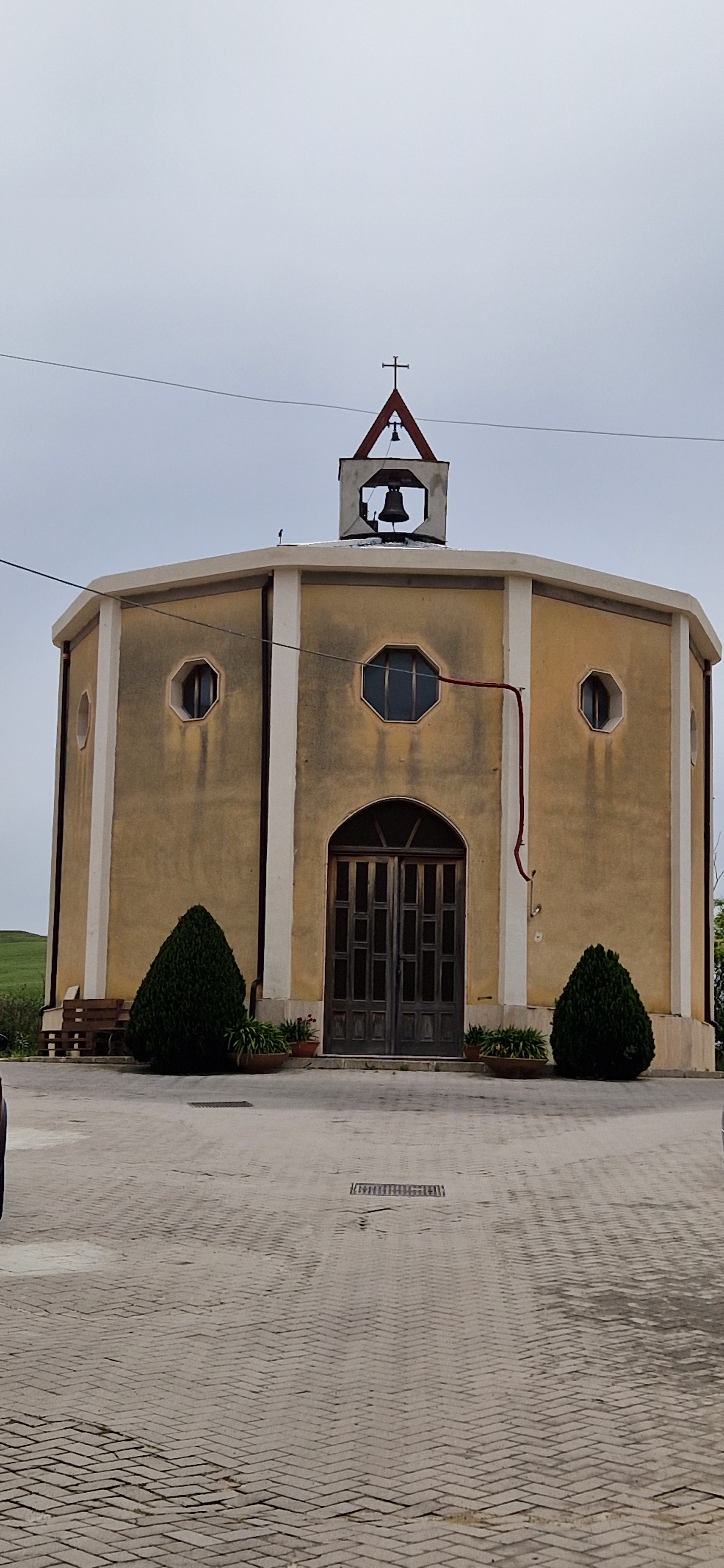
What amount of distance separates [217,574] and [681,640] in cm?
697

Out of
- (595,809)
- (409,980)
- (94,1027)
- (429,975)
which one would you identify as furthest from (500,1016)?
(94,1027)

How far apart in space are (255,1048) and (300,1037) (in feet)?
4.44

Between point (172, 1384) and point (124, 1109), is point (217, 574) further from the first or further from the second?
point (172, 1384)

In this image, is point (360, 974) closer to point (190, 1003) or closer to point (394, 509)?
point (190, 1003)

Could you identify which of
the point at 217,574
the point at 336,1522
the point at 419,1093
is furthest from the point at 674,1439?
the point at 217,574

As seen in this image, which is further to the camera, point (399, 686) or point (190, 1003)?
point (399, 686)

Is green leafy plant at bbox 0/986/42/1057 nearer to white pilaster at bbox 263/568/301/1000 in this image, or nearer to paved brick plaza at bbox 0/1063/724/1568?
white pilaster at bbox 263/568/301/1000

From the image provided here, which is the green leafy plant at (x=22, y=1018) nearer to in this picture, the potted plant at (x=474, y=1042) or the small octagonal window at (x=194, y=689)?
the small octagonal window at (x=194, y=689)

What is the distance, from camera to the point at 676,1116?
624 inches

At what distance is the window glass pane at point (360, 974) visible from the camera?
72.7 feet

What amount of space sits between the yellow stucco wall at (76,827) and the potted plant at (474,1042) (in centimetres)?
580

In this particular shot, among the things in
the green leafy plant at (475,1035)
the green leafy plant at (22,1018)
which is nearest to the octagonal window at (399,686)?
the green leafy plant at (475,1035)

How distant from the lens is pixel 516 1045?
20.5 metres

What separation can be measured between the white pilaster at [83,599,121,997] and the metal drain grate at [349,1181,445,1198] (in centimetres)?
1228
